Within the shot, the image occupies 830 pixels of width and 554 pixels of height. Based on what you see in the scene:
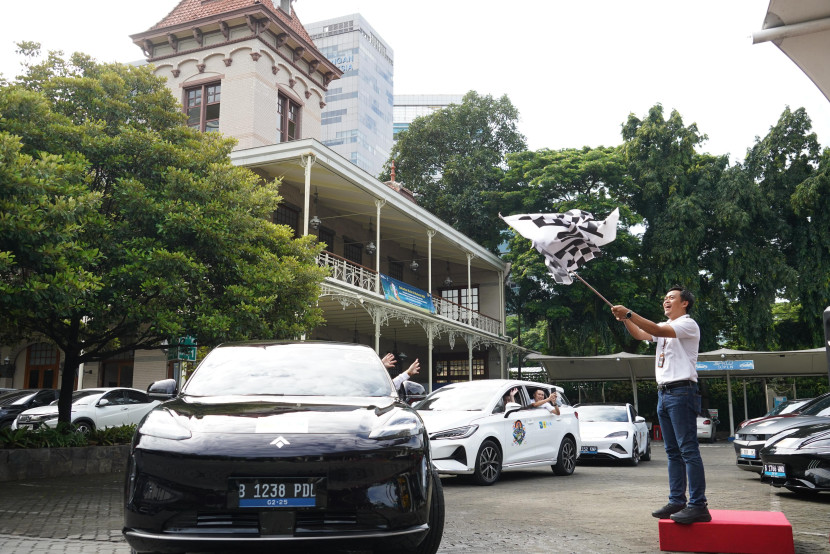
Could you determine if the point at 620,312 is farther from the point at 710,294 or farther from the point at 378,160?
the point at 378,160

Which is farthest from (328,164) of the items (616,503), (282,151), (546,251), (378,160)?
(378,160)

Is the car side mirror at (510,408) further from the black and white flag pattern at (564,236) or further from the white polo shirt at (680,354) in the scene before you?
the white polo shirt at (680,354)

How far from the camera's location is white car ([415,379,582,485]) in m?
10.2

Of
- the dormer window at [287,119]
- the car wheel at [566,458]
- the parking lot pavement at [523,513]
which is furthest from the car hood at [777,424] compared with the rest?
the dormer window at [287,119]

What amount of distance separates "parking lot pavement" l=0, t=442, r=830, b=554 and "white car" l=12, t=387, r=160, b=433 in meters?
6.37

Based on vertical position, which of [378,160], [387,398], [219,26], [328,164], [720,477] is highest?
[378,160]

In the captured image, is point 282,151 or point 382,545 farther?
point 282,151

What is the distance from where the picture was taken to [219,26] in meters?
26.5

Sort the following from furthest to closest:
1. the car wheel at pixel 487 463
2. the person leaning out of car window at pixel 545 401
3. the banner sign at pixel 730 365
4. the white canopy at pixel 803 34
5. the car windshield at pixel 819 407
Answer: the banner sign at pixel 730 365 < the person leaning out of car window at pixel 545 401 < the car windshield at pixel 819 407 < the car wheel at pixel 487 463 < the white canopy at pixel 803 34

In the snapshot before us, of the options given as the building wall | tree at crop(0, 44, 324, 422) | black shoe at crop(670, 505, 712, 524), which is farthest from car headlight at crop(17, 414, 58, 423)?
black shoe at crop(670, 505, 712, 524)

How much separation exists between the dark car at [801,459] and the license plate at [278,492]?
264 inches

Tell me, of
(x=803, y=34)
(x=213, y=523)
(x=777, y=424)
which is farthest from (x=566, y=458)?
(x=213, y=523)

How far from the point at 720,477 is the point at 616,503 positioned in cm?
485

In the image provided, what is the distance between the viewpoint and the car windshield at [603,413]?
16.3 meters
